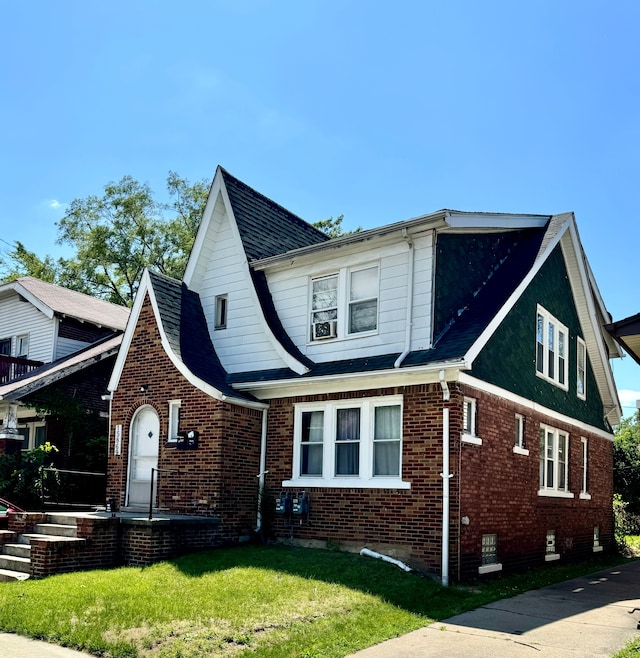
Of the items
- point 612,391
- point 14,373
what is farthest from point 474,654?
point 14,373

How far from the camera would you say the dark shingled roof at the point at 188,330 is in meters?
14.7

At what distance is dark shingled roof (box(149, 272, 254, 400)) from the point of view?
48.3 ft

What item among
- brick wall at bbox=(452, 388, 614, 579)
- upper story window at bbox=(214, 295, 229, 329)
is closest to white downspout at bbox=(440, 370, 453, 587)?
brick wall at bbox=(452, 388, 614, 579)

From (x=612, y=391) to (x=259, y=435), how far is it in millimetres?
10948

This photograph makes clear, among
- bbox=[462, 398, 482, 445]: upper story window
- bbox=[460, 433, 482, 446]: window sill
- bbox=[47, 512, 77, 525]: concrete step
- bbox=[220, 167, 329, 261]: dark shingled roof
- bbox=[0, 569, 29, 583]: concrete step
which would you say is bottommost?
bbox=[0, 569, 29, 583]: concrete step

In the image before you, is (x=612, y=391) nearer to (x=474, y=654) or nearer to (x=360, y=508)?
(x=360, y=508)

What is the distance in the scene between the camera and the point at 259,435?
14.6 metres

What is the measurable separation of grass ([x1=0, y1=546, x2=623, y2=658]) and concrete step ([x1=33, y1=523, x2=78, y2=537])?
4.46ft

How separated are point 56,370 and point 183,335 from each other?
6160 millimetres

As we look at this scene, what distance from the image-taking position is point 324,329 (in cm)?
1477

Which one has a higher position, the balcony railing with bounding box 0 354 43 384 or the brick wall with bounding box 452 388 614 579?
the balcony railing with bounding box 0 354 43 384

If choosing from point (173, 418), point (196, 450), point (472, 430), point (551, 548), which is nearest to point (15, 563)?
point (196, 450)

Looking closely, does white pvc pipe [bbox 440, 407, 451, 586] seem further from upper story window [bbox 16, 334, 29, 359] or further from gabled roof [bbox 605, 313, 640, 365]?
upper story window [bbox 16, 334, 29, 359]

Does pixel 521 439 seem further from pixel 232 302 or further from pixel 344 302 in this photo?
pixel 232 302
